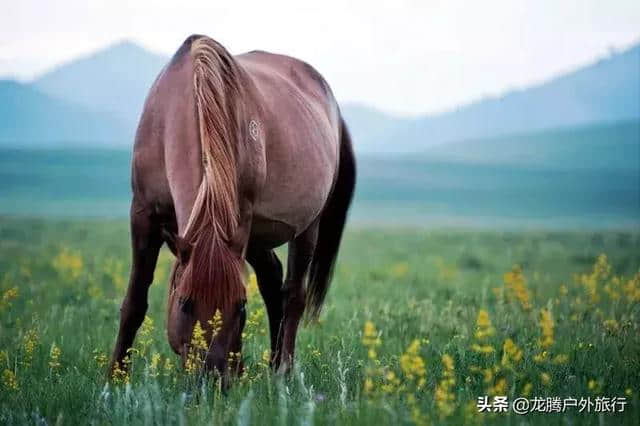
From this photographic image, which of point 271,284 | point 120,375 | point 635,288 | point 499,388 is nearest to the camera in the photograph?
point 499,388

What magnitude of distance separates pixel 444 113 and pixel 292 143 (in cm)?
17736

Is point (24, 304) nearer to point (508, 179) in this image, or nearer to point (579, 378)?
point (579, 378)

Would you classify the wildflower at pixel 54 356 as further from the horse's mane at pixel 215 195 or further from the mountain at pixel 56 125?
the mountain at pixel 56 125

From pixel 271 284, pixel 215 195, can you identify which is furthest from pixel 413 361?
pixel 271 284

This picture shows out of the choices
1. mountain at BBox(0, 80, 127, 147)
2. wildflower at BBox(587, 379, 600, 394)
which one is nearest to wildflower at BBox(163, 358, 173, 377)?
wildflower at BBox(587, 379, 600, 394)

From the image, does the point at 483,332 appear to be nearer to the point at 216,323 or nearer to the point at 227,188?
the point at 216,323

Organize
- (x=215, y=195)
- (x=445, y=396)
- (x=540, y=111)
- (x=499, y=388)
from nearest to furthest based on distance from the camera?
(x=445, y=396), (x=499, y=388), (x=215, y=195), (x=540, y=111)

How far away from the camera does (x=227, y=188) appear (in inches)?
165

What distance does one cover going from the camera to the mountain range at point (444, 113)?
135 metres

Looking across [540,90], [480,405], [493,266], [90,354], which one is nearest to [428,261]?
[493,266]

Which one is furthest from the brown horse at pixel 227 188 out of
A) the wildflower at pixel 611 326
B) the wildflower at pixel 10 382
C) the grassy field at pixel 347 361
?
the wildflower at pixel 611 326

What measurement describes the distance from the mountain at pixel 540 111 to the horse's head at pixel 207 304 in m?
136

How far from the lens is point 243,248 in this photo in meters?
4.39

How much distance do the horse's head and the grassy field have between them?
14 cm
